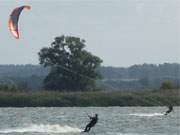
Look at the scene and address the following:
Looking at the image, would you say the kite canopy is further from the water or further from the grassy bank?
the grassy bank

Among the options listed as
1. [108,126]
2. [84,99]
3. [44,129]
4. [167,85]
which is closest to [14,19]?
[44,129]

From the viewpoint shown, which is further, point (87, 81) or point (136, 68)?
point (136, 68)

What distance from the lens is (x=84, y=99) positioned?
67.9 meters

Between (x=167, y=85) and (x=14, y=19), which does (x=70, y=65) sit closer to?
(x=167, y=85)

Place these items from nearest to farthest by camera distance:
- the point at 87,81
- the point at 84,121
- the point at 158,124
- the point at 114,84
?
the point at 158,124
the point at 84,121
the point at 87,81
the point at 114,84

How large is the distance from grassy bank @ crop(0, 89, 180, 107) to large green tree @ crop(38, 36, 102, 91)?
969 centimetres

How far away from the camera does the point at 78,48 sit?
84.9 meters

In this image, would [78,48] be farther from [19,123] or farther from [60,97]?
[19,123]

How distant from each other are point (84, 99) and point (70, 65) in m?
15.3

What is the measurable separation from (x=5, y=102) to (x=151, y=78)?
257ft

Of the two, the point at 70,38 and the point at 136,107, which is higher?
the point at 70,38

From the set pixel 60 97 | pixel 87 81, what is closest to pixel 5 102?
pixel 60 97

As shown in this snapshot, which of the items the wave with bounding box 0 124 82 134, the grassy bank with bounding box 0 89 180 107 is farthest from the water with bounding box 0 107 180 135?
the grassy bank with bounding box 0 89 180 107

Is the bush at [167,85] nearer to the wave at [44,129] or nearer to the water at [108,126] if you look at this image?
the water at [108,126]
